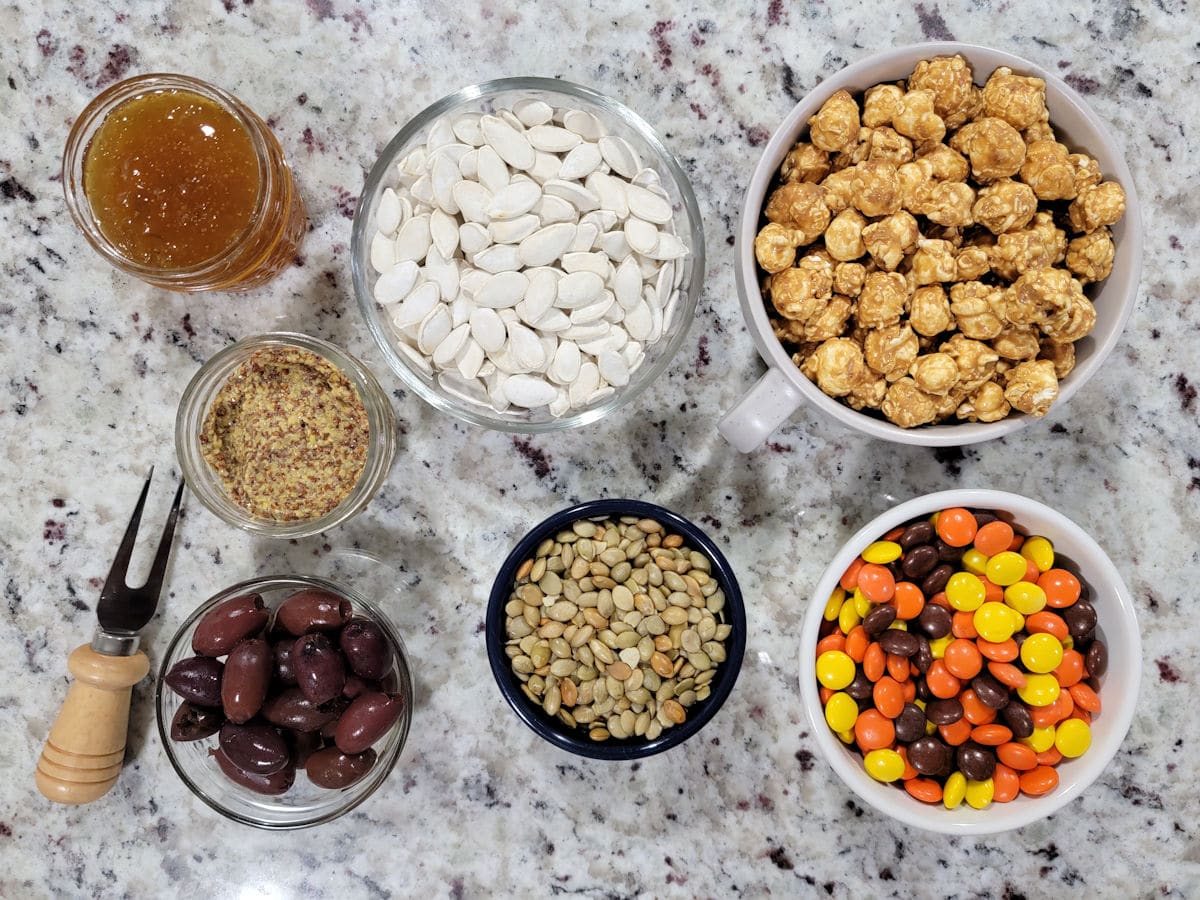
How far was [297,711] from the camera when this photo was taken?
96 cm

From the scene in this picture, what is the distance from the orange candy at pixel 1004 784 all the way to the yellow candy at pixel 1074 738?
6 cm

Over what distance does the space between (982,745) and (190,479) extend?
0.93 m

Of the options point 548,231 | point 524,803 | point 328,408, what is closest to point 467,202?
point 548,231

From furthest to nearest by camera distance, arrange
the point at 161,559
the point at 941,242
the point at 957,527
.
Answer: the point at 161,559 < the point at 957,527 < the point at 941,242

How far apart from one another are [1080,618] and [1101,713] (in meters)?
0.11

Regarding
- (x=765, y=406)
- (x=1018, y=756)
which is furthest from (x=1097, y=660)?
(x=765, y=406)

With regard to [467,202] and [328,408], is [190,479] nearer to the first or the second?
[328,408]

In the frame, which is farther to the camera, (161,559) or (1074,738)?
(161,559)

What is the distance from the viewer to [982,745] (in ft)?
3.30

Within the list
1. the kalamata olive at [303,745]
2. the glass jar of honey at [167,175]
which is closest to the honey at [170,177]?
the glass jar of honey at [167,175]

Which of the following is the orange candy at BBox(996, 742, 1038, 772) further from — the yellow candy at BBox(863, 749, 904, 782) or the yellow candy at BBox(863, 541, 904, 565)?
the yellow candy at BBox(863, 541, 904, 565)

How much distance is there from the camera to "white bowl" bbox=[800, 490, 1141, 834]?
97 cm

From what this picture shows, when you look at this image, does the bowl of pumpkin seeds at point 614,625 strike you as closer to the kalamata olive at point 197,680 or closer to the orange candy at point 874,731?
the orange candy at point 874,731

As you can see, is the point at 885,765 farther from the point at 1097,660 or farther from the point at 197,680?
the point at 197,680
